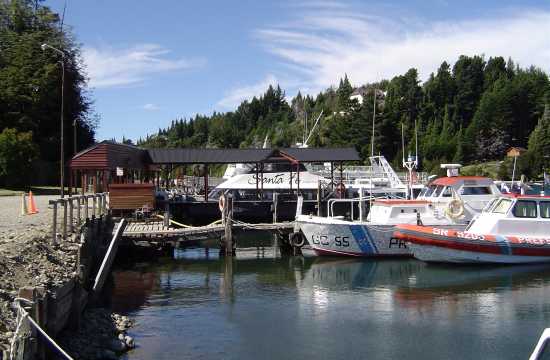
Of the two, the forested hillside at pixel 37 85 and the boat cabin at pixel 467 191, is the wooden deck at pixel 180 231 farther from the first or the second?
the forested hillside at pixel 37 85

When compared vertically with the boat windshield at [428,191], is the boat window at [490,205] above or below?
below

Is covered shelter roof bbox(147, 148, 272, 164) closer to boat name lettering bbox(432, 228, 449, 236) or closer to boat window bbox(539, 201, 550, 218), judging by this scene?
boat name lettering bbox(432, 228, 449, 236)

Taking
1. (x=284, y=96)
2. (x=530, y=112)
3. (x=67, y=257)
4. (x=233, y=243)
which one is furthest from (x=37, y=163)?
(x=284, y=96)

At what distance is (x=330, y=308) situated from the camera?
18312 mm

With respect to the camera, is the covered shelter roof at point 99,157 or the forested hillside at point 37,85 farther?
the forested hillside at point 37,85

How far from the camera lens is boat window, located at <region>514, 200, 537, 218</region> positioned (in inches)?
969

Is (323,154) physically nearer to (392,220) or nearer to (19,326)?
(392,220)

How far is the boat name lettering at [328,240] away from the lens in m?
26.4

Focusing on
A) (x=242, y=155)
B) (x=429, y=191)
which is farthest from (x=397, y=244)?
(x=242, y=155)


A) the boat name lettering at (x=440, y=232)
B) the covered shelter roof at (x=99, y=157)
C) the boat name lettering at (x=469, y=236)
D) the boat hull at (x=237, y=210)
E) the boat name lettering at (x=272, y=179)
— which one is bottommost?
the boat name lettering at (x=469, y=236)

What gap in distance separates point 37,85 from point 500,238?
48.8m

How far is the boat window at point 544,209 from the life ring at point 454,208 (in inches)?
127

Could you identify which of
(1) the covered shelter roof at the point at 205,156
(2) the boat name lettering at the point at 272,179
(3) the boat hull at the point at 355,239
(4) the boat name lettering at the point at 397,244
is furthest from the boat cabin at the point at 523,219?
(2) the boat name lettering at the point at 272,179

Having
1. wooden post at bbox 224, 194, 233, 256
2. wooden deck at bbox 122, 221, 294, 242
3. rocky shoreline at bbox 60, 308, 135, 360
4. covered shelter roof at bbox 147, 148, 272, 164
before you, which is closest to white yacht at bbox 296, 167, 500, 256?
wooden deck at bbox 122, 221, 294, 242
